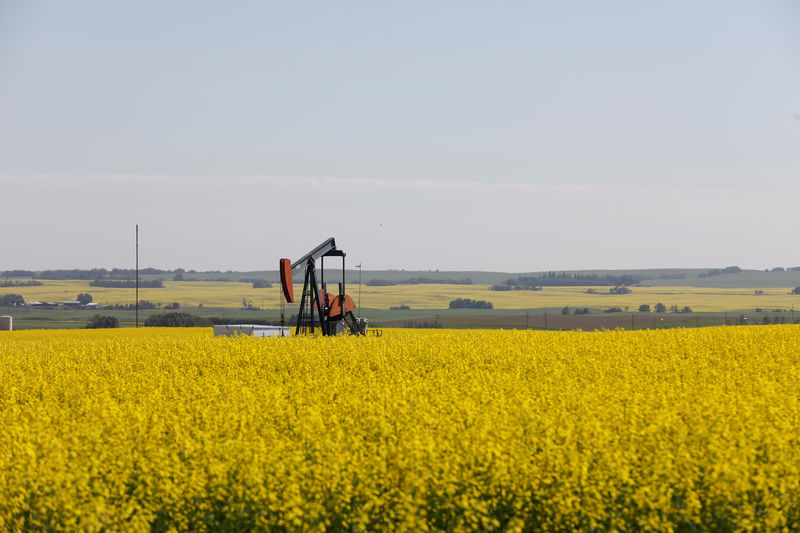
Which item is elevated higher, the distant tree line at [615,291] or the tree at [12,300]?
the distant tree line at [615,291]

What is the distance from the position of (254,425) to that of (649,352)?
1256cm

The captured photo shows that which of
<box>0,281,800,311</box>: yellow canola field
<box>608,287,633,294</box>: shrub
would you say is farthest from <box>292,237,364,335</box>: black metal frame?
<box>608,287,633,294</box>: shrub

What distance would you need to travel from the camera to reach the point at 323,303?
38219mm

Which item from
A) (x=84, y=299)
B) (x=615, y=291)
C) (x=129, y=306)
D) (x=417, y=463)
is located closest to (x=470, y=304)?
(x=615, y=291)

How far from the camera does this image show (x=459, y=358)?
18953 mm

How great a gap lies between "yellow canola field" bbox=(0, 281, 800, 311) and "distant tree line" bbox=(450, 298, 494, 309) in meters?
2.54

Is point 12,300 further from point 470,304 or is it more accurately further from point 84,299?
point 470,304

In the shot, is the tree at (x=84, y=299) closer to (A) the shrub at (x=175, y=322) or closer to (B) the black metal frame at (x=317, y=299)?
(A) the shrub at (x=175, y=322)

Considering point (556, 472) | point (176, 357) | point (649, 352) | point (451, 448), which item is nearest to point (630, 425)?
point (556, 472)

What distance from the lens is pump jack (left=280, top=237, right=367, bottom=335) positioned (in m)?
37.3

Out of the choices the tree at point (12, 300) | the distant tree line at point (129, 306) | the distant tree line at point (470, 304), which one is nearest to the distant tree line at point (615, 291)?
the distant tree line at point (470, 304)

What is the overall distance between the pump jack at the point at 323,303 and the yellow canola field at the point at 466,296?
99.9 meters

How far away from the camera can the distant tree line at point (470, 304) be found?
142 m

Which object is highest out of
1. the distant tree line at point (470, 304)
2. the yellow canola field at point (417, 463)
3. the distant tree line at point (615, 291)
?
the distant tree line at point (615, 291)
